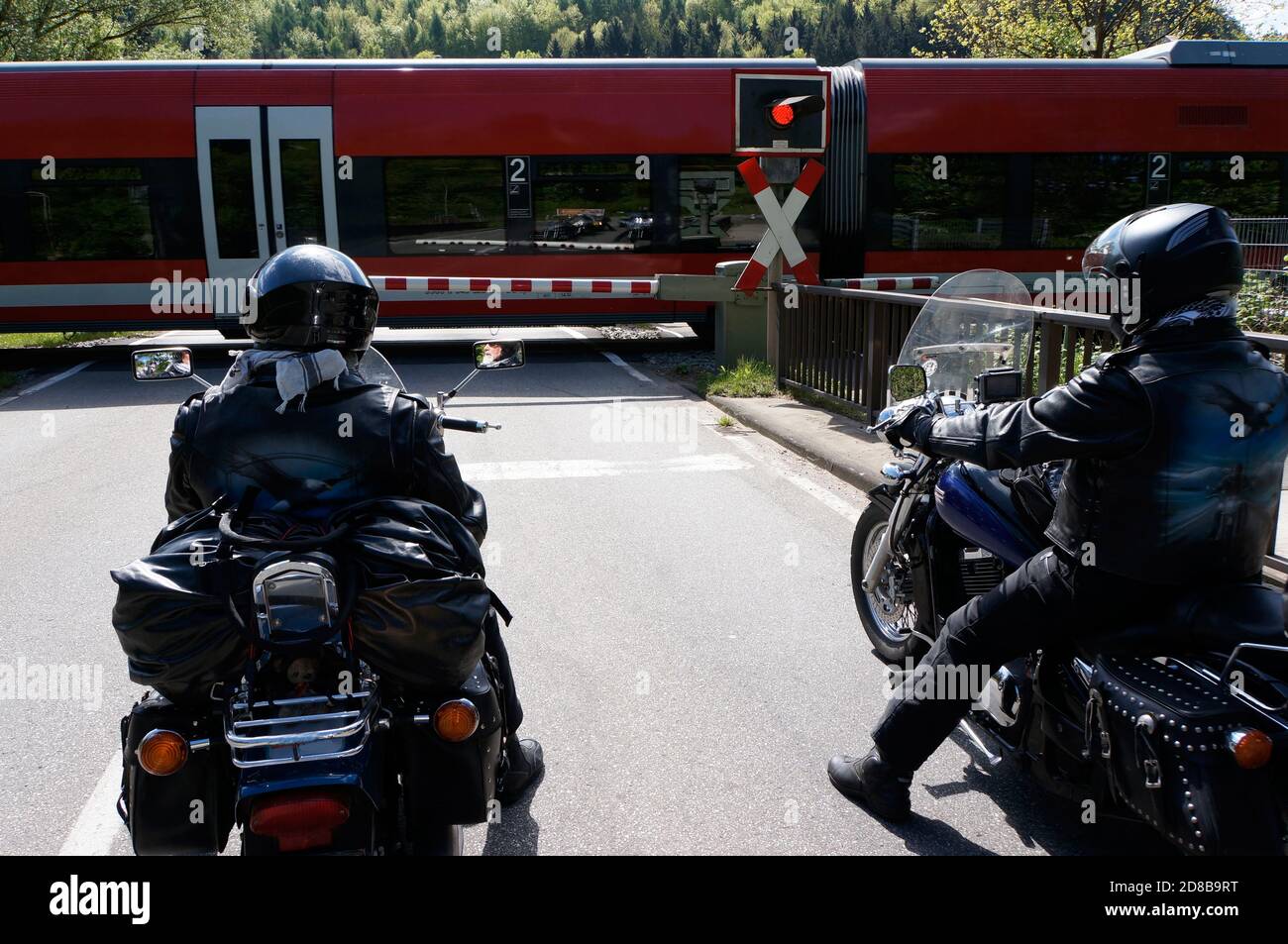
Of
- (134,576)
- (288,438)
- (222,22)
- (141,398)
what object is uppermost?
(222,22)

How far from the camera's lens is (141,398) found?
12.3 m

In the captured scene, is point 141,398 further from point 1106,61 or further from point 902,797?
point 1106,61

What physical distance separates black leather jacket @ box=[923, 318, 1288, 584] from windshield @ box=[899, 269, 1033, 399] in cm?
115

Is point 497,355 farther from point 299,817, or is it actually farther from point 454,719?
point 299,817

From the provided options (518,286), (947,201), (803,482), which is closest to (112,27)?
(518,286)

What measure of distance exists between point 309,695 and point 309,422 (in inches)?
26.0

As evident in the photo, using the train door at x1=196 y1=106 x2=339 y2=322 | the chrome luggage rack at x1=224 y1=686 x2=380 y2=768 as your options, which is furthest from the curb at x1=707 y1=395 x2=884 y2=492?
the train door at x1=196 y1=106 x2=339 y2=322

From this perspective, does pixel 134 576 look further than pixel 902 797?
No

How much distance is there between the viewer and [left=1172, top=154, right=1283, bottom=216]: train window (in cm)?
1582

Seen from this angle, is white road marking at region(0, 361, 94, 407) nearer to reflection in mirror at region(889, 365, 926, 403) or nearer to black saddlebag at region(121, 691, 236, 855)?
reflection in mirror at region(889, 365, 926, 403)

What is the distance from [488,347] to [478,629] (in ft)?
3.34

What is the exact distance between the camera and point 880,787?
3488mm

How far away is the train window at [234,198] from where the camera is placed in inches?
576
